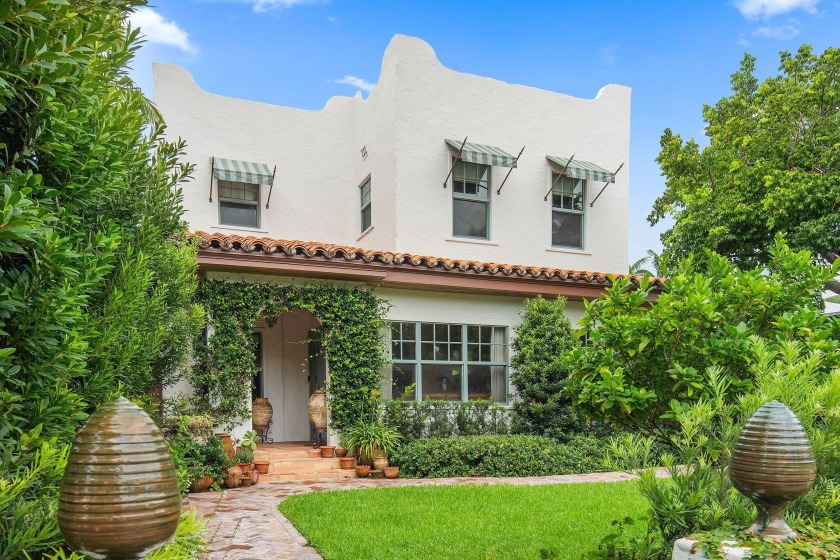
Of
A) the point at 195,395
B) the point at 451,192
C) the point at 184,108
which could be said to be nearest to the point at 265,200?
the point at 184,108

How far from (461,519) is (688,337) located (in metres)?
3.34

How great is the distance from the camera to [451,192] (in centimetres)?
1300

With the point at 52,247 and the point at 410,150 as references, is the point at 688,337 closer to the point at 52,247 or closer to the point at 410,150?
the point at 52,247

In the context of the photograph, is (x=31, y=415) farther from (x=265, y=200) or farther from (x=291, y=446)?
(x=265, y=200)

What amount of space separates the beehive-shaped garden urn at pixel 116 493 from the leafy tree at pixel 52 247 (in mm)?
231

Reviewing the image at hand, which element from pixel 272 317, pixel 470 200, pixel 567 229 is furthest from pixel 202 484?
pixel 567 229

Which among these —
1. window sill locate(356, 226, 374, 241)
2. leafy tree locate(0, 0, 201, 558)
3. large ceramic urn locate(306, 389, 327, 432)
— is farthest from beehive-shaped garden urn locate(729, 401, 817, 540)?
window sill locate(356, 226, 374, 241)

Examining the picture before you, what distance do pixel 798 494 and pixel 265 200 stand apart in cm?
1194

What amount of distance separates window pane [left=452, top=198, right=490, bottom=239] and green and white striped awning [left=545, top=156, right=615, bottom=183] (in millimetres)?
2065

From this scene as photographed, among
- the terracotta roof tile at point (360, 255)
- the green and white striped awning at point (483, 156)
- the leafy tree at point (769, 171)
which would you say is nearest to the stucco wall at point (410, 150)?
the green and white striped awning at point (483, 156)

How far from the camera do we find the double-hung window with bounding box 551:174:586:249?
1408 centimetres

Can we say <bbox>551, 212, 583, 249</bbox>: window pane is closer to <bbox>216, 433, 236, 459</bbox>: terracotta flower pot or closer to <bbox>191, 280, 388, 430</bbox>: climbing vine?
<bbox>191, 280, 388, 430</bbox>: climbing vine

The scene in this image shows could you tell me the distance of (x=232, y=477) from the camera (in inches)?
352

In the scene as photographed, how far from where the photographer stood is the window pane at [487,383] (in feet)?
39.6
